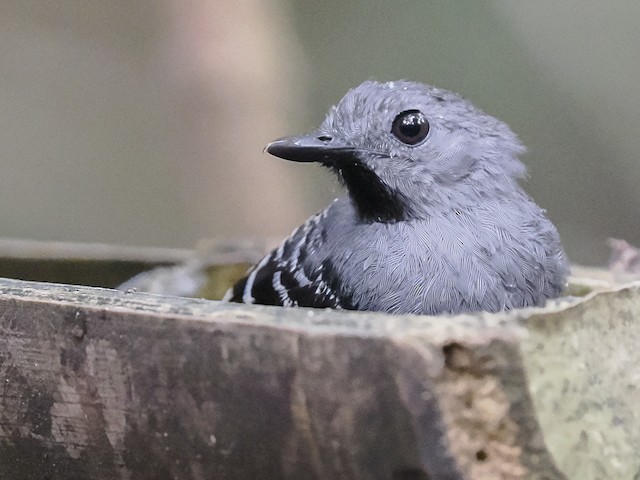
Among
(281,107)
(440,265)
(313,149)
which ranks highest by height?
(313,149)

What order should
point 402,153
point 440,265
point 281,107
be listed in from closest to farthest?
1. point 440,265
2. point 402,153
3. point 281,107

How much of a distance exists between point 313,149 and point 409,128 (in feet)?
0.63

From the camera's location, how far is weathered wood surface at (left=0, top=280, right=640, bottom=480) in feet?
2.43

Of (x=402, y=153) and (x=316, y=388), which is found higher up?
(x=402, y=153)

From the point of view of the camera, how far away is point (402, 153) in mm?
1365

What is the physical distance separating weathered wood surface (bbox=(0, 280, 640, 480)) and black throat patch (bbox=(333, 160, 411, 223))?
526 mm

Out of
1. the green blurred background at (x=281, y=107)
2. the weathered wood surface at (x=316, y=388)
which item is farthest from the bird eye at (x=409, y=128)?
the green blurred background at (x=281, y=107)

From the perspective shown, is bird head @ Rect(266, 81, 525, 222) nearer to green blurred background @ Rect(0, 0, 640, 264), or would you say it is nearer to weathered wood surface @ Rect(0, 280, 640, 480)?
weathered wood surface @ Rect(0, 280, 640, 480)

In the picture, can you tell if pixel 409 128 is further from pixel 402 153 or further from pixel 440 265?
pixel 440 265

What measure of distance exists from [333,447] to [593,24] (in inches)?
122

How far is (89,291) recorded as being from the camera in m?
0.97

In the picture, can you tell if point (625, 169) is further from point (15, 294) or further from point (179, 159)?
point (15, 294)

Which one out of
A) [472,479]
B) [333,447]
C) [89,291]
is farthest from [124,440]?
[472,479]

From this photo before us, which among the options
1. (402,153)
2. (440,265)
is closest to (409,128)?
(402,153)
